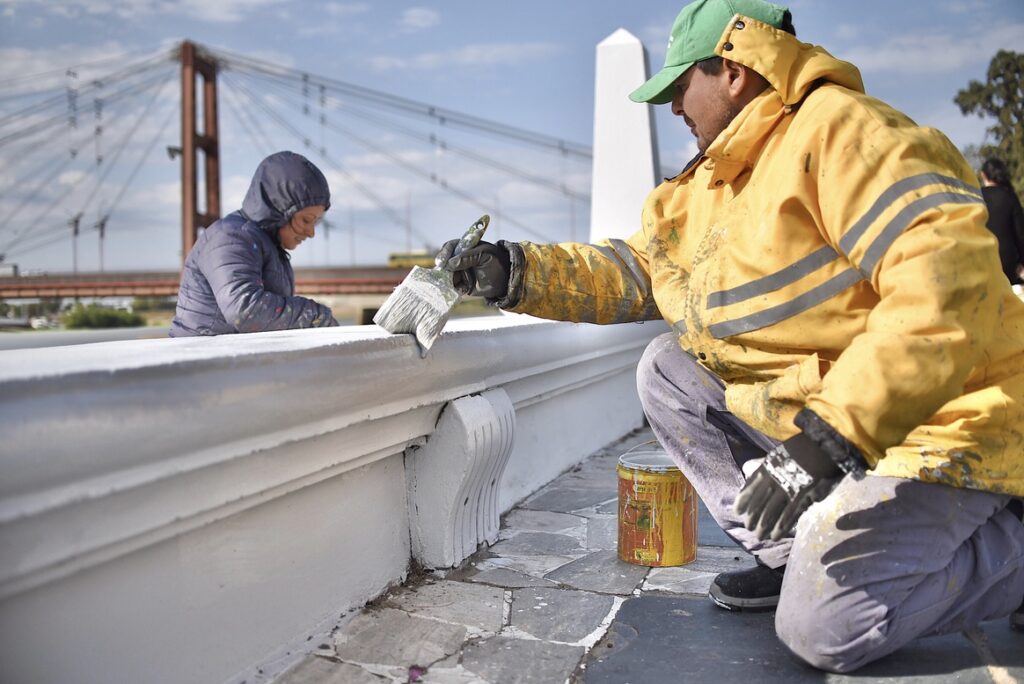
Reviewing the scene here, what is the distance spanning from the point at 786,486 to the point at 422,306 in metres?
1.06

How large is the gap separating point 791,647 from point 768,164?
3.44ft

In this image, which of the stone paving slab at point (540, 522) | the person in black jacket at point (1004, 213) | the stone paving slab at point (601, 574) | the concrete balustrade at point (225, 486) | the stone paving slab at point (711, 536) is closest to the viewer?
the concrete balustrade at point (225, 486)

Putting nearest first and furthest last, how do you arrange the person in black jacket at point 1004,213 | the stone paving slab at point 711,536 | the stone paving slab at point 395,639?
1. the stone paving slab at point 395,639
2. the stone paving slab at point 711,536
3. the person in black jacket at point 1004,213

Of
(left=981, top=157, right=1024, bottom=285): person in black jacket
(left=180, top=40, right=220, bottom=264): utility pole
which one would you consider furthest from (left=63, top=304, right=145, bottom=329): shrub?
(left=180, top=40, right=220, bottom=264): utility pole

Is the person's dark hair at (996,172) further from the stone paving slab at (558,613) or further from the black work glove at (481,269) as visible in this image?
the stone paving slab at (558,613)

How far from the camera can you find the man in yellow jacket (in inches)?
60.9

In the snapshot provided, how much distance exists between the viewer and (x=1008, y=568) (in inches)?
76.5

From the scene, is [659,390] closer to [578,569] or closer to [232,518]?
[578,569]

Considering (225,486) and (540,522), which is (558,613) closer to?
(540,522)

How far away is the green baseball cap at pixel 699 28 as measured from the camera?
198 cm

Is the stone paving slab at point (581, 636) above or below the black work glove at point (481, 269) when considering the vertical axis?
below

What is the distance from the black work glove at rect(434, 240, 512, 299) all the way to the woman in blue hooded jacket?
121cm

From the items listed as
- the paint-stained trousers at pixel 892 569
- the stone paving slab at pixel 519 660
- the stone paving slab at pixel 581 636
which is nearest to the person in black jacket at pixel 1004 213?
the stone paving slab at pixel 581 636

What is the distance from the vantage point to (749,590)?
2203 mm
